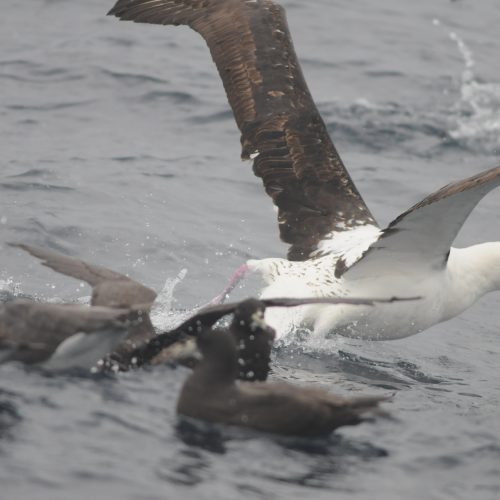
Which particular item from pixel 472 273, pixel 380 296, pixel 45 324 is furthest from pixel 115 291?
pixel 472 273

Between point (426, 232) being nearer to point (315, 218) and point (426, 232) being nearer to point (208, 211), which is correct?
point (315, 218)

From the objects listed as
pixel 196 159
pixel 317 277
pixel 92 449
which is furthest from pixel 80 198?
pixel 92 449

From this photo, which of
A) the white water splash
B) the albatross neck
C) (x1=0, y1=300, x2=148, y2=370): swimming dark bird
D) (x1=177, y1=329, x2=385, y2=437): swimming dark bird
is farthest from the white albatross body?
the white water splash

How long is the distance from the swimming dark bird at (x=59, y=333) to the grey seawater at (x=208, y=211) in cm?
13

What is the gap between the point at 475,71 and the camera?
672 inches

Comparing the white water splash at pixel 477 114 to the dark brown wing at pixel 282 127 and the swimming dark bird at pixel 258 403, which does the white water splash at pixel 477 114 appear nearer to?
the dark brown wing at pixel 282 127

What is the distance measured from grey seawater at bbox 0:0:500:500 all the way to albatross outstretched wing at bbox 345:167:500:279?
2.33ft

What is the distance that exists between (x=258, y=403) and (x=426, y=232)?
8.05 ft

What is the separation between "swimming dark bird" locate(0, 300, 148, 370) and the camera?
677 centimetres

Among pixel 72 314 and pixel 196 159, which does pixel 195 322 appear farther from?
pixel 196 159

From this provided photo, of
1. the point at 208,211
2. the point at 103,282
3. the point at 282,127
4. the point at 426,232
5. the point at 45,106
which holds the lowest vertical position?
the point at 208,211

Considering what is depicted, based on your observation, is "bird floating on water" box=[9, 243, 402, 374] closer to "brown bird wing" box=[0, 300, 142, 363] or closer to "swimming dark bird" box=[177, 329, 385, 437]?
"brown bird wing" box=[0, 300, 142, 363]

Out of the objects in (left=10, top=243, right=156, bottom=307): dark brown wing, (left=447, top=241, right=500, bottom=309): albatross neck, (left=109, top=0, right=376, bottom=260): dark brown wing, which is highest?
(left=109, top=0, right=376, bottom=260): dark brown wing

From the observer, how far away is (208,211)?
12508 millimetres
